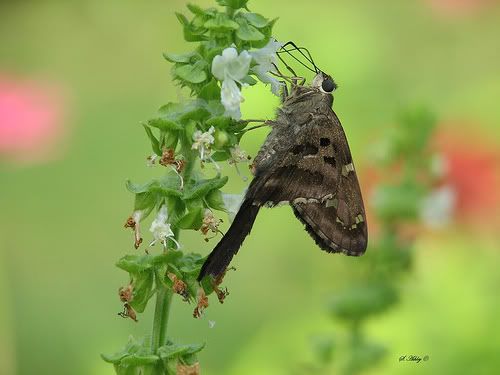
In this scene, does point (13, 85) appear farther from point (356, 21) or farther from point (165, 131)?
point (165, 131)

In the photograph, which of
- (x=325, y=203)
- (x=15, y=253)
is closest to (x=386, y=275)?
(x=325, y=203)

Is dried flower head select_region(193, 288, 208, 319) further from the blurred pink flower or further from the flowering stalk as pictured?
the blurred pink flower

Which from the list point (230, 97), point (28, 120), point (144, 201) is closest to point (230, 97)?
point (230, 97)

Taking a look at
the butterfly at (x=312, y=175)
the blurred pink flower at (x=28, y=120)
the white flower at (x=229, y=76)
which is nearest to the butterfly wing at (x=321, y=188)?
the butterfly at (x=312, y=175)

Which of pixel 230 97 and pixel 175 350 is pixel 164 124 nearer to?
pixel 230 97

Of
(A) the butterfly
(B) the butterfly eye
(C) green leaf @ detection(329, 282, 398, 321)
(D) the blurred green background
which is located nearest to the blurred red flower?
(D) the blurred green background

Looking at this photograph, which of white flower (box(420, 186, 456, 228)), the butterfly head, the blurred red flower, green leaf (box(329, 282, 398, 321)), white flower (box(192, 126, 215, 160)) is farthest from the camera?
the blurred red flower
